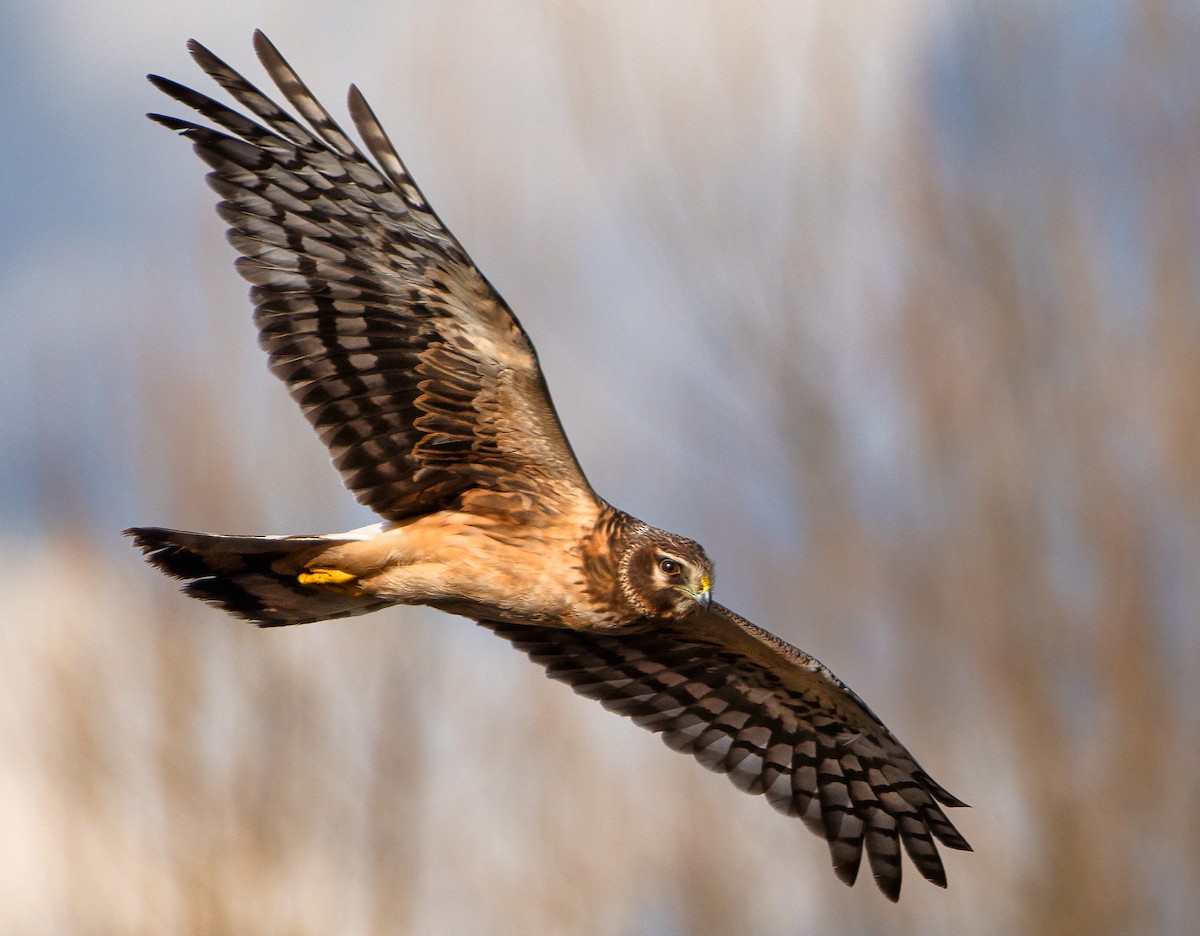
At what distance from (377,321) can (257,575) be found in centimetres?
95

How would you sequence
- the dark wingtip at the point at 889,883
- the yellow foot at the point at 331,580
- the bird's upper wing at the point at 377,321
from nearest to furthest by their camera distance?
the bird's upper wing at the point at 377,321, the yellow foot at the point at 331,580, the dark wingtip at the point at 889,883

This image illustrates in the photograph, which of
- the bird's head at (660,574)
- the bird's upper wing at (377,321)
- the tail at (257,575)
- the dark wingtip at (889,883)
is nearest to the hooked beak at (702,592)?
the bird's head at (660,574)

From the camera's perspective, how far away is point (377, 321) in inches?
207

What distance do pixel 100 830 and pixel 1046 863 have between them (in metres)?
6.35

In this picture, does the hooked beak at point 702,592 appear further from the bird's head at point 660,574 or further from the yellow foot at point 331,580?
the yellow foot at point 331,580

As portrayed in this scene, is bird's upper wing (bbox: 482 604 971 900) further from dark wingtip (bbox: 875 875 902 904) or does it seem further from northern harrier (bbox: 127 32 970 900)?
northern harrier (bbox: 127 32 970 900)

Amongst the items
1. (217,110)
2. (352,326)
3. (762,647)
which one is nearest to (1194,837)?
(762,647)

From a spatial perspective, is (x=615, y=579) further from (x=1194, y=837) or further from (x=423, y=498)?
(x=1194, y=837)

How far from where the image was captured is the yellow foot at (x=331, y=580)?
17.5 ft

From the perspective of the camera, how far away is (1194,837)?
10609 mm

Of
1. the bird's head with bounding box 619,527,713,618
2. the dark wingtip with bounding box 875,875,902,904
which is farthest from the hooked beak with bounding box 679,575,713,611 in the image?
the dark wingtip with bounding box 875,875,902,904

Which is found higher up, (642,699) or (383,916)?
(642,699)

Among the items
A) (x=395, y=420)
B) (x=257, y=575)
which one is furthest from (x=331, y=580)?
(x=395, y=420)

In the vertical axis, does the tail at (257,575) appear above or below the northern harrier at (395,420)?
below
